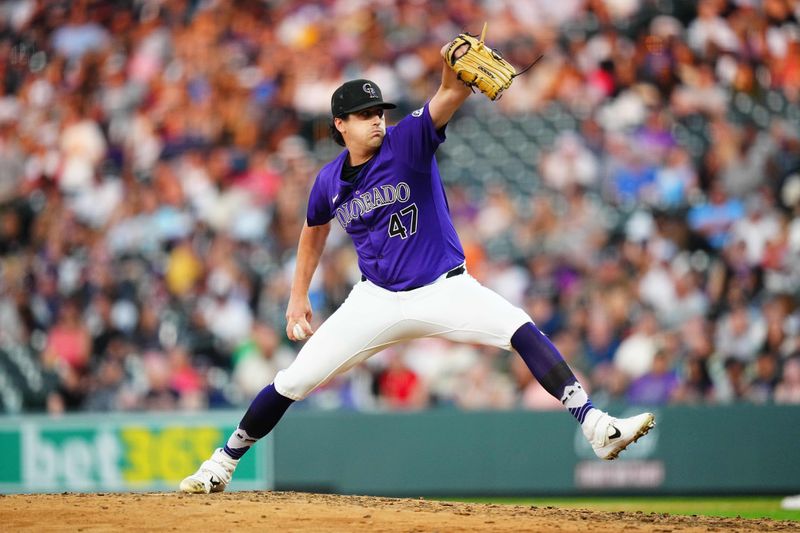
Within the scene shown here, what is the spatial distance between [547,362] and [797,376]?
6.19 m

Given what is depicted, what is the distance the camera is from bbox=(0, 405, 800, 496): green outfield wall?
1134 cm

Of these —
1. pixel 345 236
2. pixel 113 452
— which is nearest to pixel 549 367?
pixel 113 452

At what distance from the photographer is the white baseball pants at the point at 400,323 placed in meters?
5.80

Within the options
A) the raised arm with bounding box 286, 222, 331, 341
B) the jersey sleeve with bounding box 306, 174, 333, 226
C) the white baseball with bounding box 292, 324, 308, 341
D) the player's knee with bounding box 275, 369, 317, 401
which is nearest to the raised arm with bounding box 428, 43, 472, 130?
the jersey sleeve with bounding box 306, 174, 333, 226

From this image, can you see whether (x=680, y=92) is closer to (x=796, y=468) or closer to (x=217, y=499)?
(x=796, y=468)

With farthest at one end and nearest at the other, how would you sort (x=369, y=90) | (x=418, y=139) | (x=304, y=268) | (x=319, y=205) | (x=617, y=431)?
(x=304, y=268), (x=319, y=205), (x=369, y=90), (x=418, y=139), (x=617, y=431)

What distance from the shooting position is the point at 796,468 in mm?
11016

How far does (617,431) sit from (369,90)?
6.87 ft

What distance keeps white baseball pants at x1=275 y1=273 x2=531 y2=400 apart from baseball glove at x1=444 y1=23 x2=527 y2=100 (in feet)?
3.34

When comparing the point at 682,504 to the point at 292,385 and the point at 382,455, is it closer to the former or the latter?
the point at 382,455

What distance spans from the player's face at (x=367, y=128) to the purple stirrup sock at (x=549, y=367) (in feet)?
3.92

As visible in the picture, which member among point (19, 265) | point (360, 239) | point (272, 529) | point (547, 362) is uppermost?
point (19, 265)

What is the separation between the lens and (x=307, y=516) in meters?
5.64

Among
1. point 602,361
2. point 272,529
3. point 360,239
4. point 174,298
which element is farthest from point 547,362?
point 174,298
